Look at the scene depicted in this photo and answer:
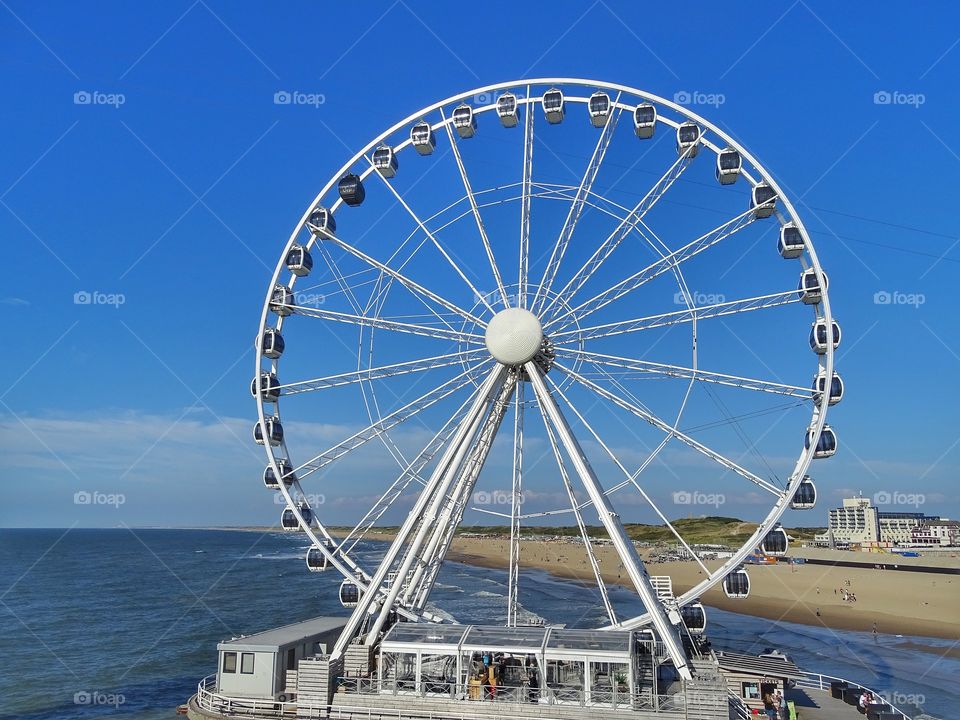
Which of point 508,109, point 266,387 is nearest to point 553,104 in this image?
point 508,109

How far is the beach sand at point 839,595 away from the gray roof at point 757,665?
4202 cm

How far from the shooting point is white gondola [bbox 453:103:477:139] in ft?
102

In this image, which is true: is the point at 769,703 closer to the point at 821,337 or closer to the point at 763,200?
the point at 821,337

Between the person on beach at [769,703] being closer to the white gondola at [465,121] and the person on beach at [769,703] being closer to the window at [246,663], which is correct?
the window at [246,663]

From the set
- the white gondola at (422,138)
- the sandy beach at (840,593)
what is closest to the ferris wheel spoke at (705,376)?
the white gondola at (422,138)

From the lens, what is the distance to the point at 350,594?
89.9 feet

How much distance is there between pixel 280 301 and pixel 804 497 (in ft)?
70.3

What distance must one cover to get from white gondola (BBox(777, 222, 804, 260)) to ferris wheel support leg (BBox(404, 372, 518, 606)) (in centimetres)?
1111

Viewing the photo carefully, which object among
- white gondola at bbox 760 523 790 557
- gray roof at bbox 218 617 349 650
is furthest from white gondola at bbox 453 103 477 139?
gray roof at bbox 218 617 349 650

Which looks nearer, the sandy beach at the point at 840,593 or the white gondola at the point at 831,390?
the white gondola at the point at 831,390

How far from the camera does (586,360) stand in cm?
2833

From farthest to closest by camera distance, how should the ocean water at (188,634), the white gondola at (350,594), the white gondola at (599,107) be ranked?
the ocean water at (188,634) < the white gondola at (599,107) < the white gondola at (350,594)

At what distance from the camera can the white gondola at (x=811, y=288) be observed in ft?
88.1

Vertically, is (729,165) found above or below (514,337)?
above
